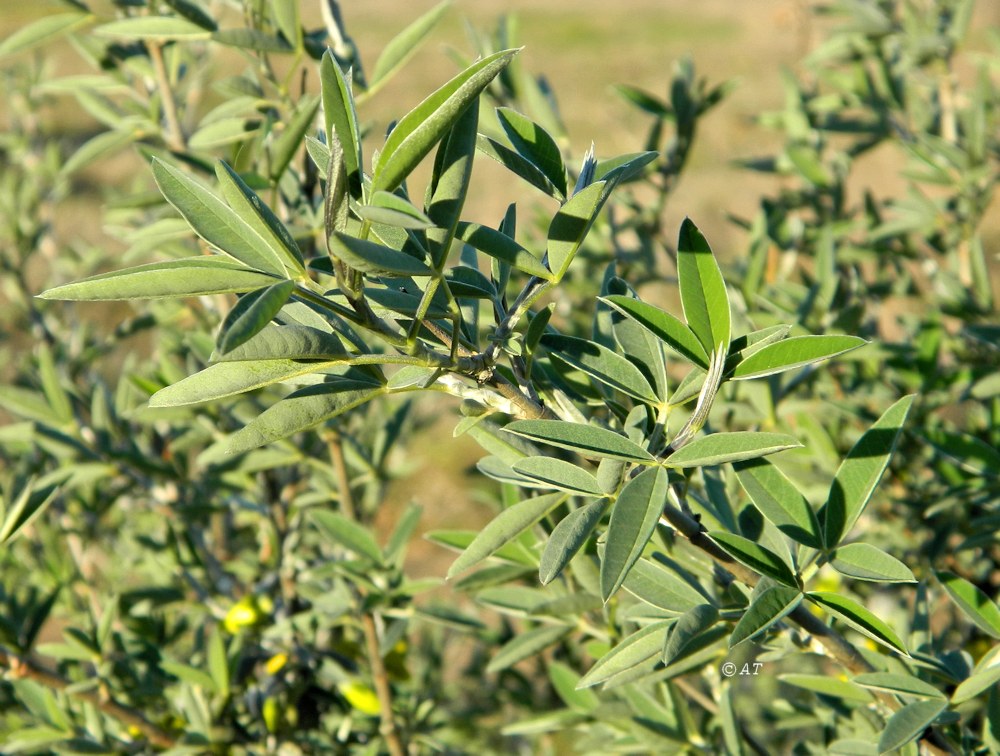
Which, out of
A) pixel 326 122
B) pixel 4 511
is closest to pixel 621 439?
pixel 326 122

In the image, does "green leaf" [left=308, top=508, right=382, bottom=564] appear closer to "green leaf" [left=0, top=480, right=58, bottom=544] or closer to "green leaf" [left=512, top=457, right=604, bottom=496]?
"green leaf" [left=0, top=480, right=58, bottom=544]

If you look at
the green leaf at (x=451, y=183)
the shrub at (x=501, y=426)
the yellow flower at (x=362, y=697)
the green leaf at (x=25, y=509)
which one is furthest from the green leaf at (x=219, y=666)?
the green leaf at (x=451, y=183)

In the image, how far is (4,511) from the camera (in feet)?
3.15

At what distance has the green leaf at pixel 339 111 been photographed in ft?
1.50

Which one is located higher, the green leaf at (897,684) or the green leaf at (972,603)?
Result: the green leaf at (972,603)

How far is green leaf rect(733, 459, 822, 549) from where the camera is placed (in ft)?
2.04

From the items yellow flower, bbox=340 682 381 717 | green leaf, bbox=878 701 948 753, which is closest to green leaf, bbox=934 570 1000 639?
green leaf, bbox=878 701 948 753

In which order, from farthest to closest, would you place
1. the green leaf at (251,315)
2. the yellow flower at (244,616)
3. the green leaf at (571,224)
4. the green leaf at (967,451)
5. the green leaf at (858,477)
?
the yellow flower at (244,616) < the green leaf at (967,451) < the green leaf at (858,477) < the green leaf at (571,224) < the green leaf at (251,315)

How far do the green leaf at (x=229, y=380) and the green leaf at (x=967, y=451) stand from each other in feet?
2.15

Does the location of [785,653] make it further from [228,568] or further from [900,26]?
[900,26]

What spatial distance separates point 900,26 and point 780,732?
137cm

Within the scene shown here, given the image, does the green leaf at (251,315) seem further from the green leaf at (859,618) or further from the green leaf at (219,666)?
the green leaf at (219,666)

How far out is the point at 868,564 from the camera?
601 millimetres

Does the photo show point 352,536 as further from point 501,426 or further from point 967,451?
point 967,451
